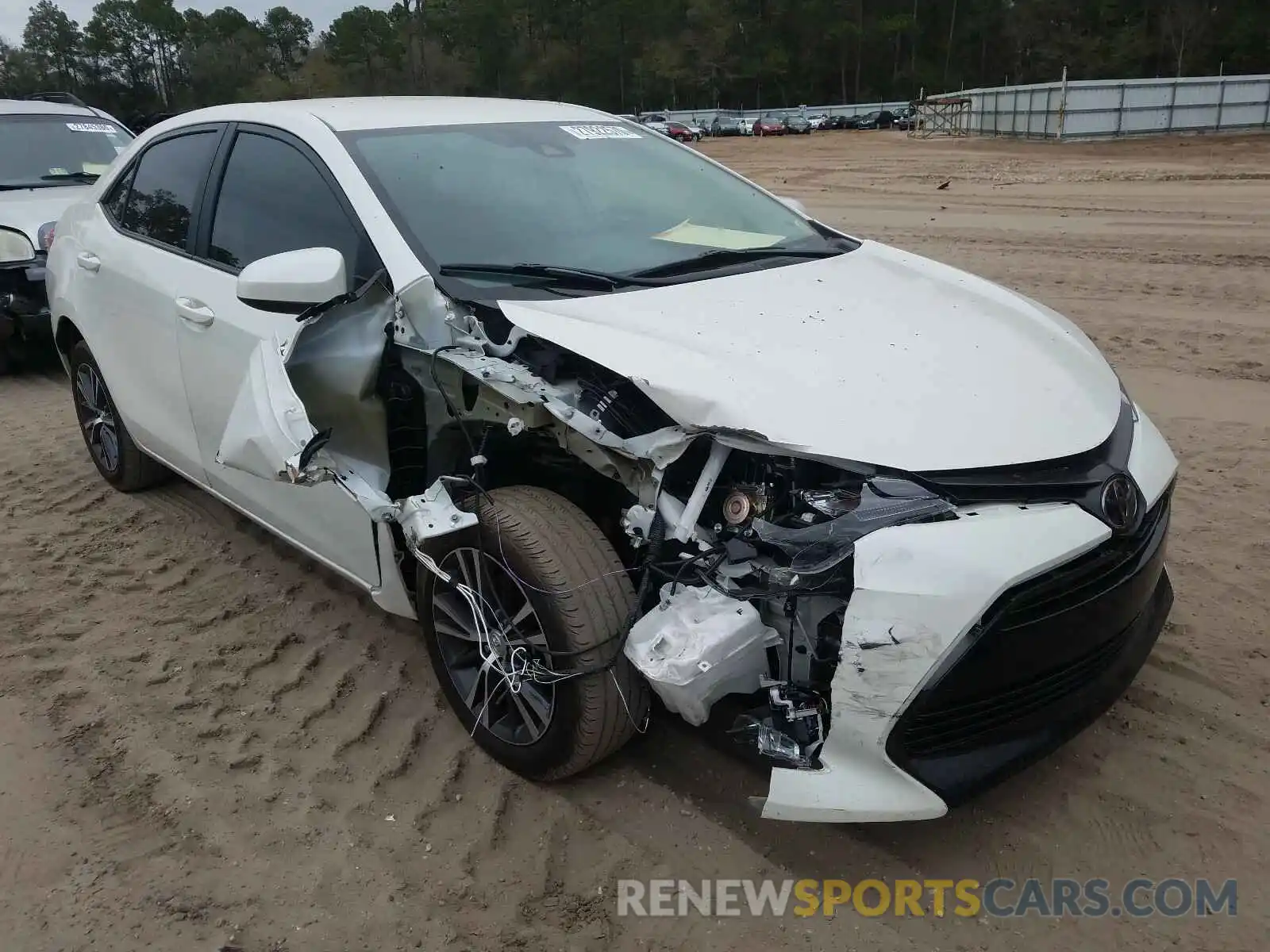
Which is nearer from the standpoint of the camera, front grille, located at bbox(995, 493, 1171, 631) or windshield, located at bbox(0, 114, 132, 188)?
front grille, located at bbox(995, 493, 1171, 631)

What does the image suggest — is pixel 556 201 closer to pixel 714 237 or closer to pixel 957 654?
pixel 714 237

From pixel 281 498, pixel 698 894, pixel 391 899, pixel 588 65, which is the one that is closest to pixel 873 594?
pixel 698 894

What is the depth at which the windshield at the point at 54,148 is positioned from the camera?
7.74 metres

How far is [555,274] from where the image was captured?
2934 mm

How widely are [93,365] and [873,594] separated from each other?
13.2ft

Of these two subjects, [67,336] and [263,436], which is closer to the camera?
[263,436]

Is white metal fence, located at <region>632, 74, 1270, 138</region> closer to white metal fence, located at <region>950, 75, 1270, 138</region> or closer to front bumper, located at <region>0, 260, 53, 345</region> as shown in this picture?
white metal fence, located at <region>950, 75, 1270, 138</region>

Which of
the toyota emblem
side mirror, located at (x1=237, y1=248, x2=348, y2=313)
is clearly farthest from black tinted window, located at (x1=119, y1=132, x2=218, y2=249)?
the toyota emblem

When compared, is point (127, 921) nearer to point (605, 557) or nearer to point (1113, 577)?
point (605, 557)

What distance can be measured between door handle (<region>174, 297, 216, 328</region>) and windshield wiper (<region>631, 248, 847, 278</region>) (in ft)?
4.98

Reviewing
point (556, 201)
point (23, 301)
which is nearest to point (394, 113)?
point (556, 201)

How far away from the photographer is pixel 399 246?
2910mm

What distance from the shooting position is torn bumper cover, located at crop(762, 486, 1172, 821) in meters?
2.03

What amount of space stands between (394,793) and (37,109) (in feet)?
26.0
